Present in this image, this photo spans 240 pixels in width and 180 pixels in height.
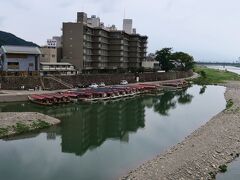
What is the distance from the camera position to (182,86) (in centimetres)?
7006

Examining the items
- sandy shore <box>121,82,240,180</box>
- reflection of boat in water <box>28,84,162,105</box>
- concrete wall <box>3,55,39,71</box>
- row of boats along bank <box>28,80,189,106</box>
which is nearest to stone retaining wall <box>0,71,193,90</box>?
row of boats along bank <box>28,80,189,106</box>

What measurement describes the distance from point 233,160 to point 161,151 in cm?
430

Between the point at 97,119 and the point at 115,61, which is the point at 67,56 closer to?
the point at 115,61

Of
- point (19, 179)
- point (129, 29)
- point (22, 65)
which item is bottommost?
point (19, 179)

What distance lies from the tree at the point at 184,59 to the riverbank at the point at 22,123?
6560 centimetres

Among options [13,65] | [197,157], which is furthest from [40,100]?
[197,157]

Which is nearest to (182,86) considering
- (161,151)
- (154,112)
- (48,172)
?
(154,112)

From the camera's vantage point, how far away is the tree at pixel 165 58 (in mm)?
81625

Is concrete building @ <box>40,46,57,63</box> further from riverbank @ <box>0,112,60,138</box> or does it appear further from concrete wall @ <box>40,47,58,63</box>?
riverbank @ <box>0,112,60,138</box>

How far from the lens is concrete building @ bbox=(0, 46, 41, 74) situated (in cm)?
4856

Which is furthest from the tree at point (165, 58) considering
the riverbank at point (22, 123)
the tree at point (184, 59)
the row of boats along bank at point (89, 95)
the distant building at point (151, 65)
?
the riverbank at point (22, 123)

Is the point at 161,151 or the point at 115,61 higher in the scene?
the point at 115,61

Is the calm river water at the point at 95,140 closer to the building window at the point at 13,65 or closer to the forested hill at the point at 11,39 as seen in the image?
the building window at the point at 13,65

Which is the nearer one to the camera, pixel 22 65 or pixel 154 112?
pixel 154 112
